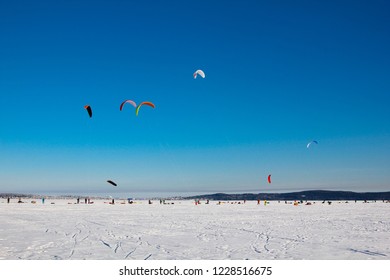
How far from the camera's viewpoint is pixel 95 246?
31.2 feet

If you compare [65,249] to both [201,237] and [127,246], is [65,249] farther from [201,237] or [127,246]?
[201,237]
